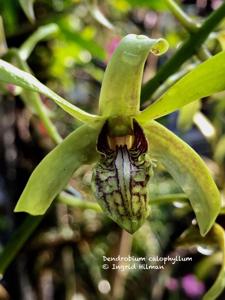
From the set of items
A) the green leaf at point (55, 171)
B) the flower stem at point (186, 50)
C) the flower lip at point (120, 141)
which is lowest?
the green leaf at point (55, 171)

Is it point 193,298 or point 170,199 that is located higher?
point 170,199

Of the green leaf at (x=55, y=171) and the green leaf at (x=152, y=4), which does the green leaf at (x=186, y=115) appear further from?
the green leaf at (x=55, y=171)

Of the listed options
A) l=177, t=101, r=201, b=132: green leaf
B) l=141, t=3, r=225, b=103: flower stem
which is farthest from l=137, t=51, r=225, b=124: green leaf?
l=177, t=101, r=201, b=132: green leaf

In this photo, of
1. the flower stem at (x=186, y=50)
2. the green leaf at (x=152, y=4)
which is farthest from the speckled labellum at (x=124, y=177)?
the green leaf at (x=152, y=4)

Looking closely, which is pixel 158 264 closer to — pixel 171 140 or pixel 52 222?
pixel 52 222

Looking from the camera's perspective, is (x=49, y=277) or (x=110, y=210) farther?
(x=49, y=277)

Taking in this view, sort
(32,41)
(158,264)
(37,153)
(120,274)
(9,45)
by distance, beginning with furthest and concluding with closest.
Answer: (158,264), (120,274), (37,153), (9,45), (32,41)

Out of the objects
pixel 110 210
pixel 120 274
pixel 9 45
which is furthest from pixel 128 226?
pixel 120 274
